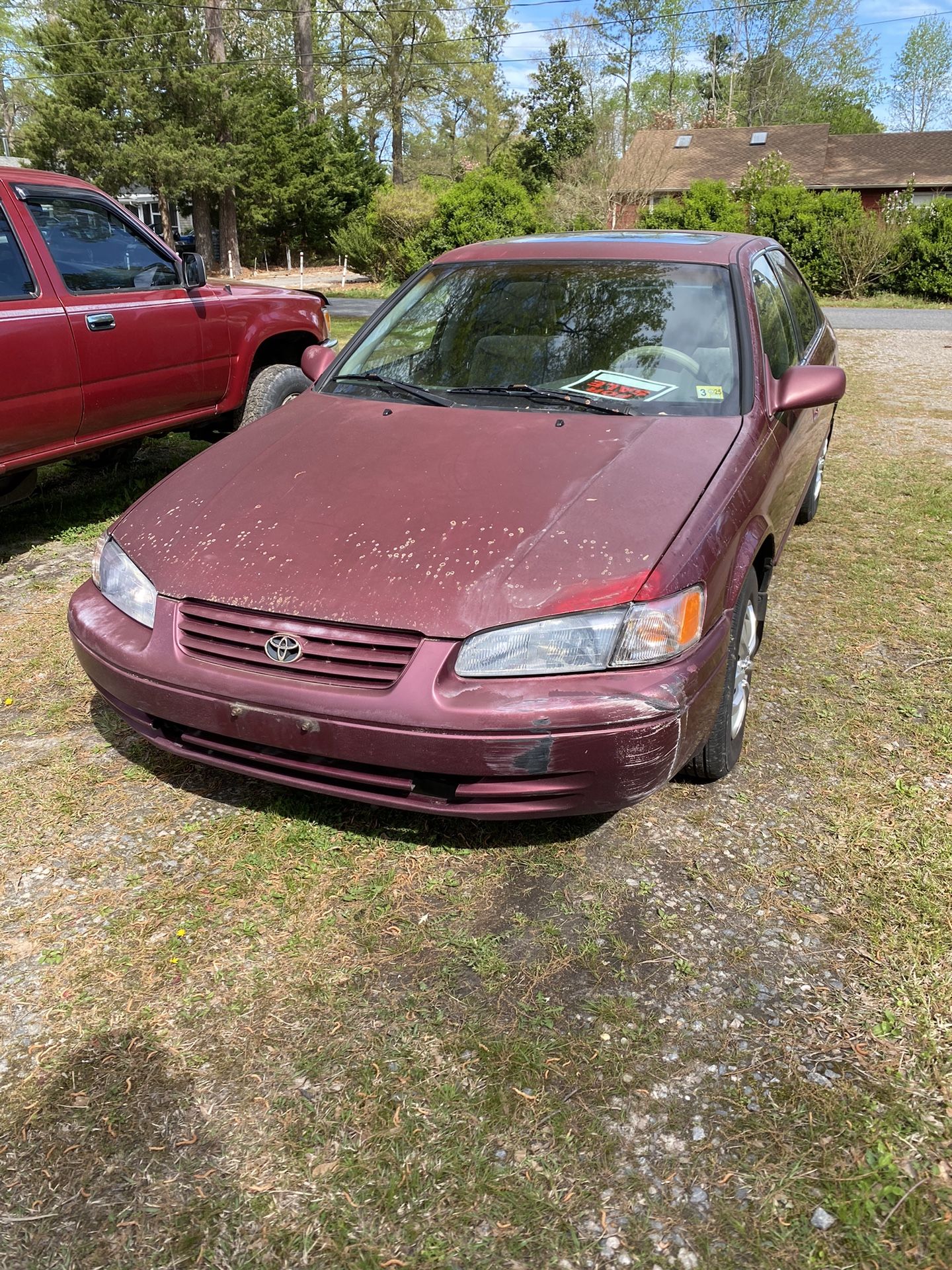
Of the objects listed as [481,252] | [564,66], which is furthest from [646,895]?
[564,66]

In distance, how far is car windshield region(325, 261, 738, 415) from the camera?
321 cm

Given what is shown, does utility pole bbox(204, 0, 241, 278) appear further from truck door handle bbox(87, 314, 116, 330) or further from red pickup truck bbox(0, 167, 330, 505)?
truck door handle bbox(87, 314, 116, 330)

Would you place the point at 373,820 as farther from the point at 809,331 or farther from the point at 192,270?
the point at 192,270

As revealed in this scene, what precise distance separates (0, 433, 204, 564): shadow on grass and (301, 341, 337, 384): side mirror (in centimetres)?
199

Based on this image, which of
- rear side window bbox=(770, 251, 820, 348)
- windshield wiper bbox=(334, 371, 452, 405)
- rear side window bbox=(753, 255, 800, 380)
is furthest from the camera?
rear side window bbox=(770, 251, 820, 348)

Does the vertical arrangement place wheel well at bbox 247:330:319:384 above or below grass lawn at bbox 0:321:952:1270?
above

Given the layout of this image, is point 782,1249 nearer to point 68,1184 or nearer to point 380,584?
point 68,1184

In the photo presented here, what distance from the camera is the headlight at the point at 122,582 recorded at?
2.64m

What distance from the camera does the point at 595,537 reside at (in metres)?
2.42

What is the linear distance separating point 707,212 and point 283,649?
25.3 m

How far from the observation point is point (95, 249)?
5121 mm

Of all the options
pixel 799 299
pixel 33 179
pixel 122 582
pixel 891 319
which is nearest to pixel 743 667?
pixel 122 582

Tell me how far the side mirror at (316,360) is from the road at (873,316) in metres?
11.9

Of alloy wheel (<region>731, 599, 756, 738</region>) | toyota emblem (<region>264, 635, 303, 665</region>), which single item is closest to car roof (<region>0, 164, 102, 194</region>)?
toyota emblem (<region>264, 635, 303, 665</region>)
